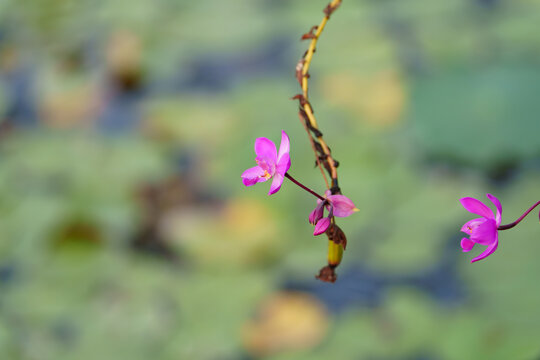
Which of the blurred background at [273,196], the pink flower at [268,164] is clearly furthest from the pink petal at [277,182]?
the blurred background at [273,196]

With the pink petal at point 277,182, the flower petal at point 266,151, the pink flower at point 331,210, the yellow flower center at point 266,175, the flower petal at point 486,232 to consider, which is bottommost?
the flower petal at point 486,232

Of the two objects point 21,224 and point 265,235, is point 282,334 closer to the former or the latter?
point 265,235

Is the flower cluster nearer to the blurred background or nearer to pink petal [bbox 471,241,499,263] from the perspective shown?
pink petal [bbox 471,241,499,263]

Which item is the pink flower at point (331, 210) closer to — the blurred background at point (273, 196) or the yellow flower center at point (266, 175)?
the yellow flower center at point (266, 175)

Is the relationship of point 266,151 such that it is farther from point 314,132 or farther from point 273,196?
point 273,196

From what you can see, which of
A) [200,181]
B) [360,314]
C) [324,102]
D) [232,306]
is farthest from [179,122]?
[360,314]

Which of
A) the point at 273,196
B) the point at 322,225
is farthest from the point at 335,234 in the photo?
the point at 273,196
